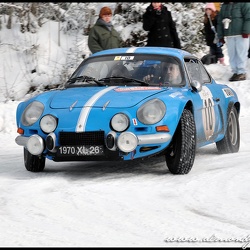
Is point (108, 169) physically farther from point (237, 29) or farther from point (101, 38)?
point (237, 29)

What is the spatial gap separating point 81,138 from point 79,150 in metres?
0.12

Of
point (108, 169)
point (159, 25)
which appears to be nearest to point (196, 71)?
point (108, 169)

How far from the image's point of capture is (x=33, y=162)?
848 centimetres

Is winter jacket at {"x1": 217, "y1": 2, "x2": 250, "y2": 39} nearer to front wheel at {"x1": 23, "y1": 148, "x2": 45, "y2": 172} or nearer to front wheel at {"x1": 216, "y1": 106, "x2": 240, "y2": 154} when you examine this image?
front wheel at {"x1": 216, "y1": 106, "x2": 240, "y2": 154}

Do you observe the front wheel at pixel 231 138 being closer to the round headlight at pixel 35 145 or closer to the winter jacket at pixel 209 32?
the round headlight at pixel 35 145

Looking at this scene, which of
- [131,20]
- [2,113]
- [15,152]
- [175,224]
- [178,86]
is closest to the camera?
[175,224]

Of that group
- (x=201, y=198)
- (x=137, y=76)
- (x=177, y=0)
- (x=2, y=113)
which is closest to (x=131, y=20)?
(x=177, y=0)

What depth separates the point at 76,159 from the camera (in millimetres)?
7859

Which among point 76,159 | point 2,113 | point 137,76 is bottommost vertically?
point 2,113

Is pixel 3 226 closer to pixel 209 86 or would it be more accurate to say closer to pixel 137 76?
pixel 137 76

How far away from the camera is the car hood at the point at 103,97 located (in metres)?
7.92

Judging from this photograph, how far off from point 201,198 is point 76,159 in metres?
1.63

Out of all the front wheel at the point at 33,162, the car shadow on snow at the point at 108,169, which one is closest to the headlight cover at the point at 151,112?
the car shadow on snow at the point at 108,169

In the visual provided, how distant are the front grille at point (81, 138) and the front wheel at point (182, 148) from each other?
0.79 m
